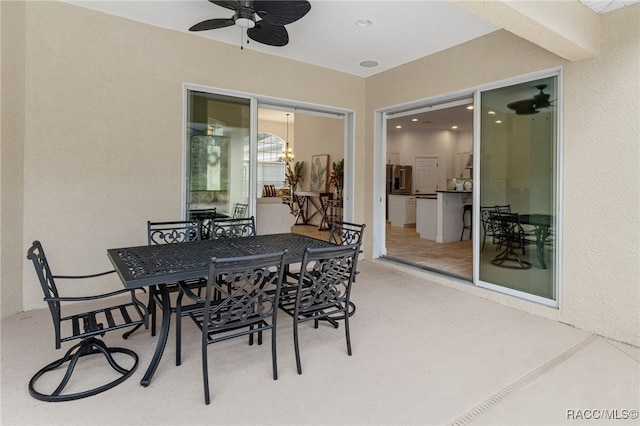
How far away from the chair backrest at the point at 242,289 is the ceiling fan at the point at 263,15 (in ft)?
6.10

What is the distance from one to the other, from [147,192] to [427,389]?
3.39m

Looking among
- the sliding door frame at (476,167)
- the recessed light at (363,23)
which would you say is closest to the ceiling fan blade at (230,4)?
the recessed light at (363,23)

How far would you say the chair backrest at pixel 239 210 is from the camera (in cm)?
465

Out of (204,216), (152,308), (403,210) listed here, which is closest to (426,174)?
(403,210)

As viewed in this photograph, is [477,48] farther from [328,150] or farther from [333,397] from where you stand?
[328,150]

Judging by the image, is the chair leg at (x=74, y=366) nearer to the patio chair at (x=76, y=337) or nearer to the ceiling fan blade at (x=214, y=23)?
the patio chair at (x=76, y=337)

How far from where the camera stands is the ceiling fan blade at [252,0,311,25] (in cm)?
262

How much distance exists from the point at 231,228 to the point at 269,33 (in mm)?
1948

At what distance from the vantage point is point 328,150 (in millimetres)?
9375

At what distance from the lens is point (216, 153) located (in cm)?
445

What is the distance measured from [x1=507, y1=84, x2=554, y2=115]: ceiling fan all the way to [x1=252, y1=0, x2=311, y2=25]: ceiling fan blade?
2406 millimetres

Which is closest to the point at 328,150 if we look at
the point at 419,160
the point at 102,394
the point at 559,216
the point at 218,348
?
the point at 419,160

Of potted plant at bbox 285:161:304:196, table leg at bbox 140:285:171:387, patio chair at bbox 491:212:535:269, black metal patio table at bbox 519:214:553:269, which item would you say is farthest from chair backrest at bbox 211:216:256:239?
potted plant at bbox 285:161:304:196

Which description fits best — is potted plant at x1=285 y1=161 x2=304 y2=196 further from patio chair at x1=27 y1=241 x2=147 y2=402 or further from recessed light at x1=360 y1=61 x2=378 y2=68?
patio chair at x1=27 y1=241 x2=147 y2=402
